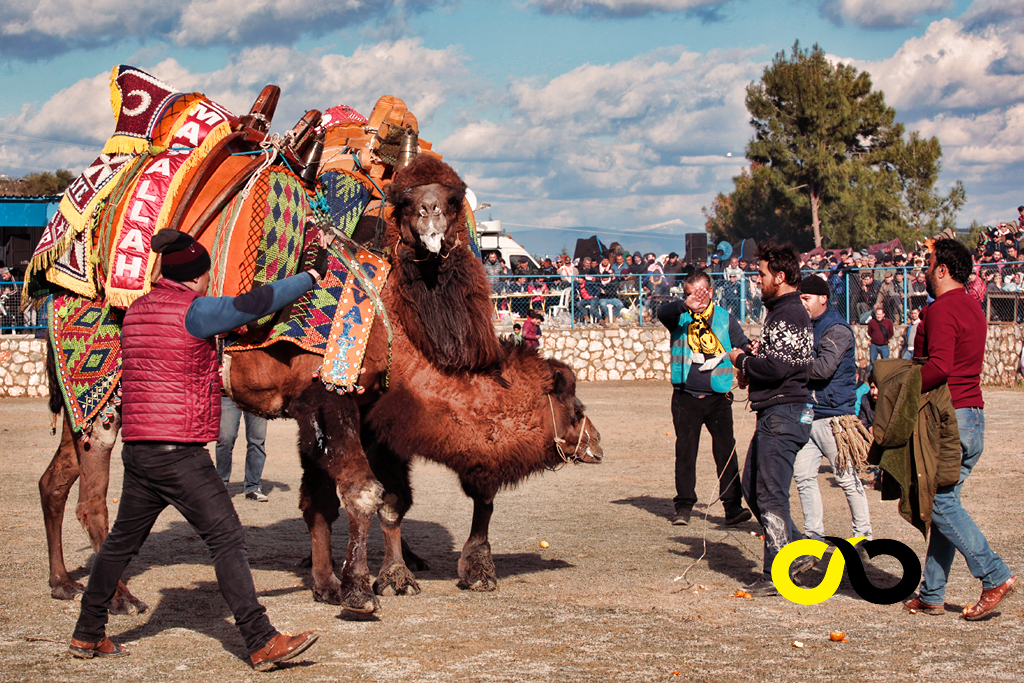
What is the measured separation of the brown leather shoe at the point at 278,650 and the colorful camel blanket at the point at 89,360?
2.20 meters

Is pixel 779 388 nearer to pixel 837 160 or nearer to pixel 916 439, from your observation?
Answer: pixel 916 439

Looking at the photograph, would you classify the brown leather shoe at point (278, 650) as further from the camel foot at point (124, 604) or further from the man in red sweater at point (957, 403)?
the man in red sweater at point (957, 403)

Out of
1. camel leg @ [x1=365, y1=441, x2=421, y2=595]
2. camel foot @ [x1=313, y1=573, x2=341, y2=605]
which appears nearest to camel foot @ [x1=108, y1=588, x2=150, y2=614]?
camel foot @ [x1=313, y1=573, x2=341, y2=605]

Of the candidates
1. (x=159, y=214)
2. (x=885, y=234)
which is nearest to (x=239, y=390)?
(x=159, y=214)

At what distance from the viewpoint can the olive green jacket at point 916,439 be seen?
5.24m

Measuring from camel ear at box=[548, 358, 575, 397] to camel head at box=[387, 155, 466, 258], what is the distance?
1212 millimetres

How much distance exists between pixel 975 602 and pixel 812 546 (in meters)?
1.04

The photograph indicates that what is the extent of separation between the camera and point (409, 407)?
5.54 meters

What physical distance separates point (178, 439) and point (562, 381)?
2557 millimetres

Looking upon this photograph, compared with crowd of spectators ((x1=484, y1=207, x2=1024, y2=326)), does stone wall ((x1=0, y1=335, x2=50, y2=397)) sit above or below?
below

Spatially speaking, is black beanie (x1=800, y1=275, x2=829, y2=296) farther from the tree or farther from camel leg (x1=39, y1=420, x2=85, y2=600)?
the tree

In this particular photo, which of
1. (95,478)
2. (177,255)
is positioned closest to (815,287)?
(177,255)

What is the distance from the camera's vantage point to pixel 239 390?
5574 millimetres

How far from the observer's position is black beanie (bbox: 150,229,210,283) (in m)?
4.39
